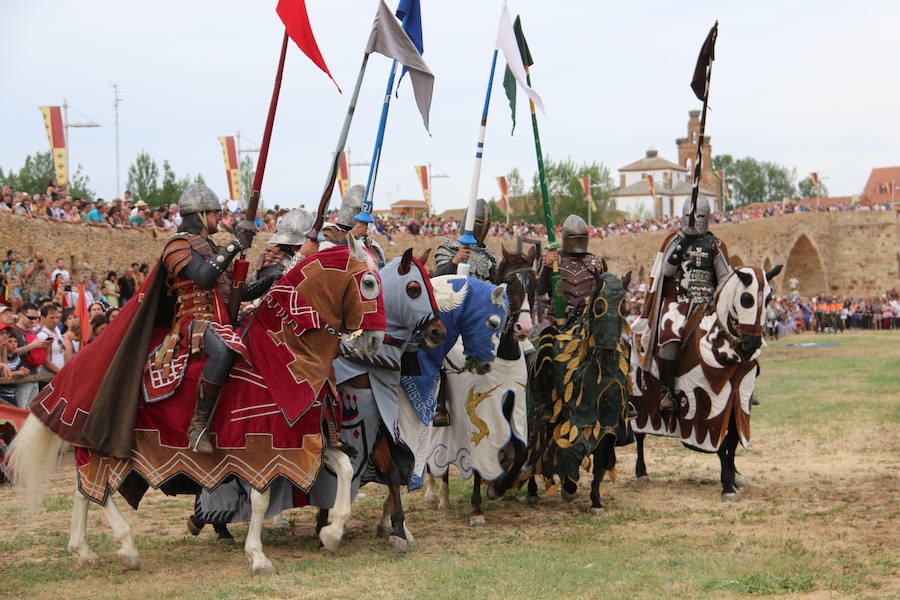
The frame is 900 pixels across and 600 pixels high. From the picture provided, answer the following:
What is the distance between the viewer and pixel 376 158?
26.5 feet

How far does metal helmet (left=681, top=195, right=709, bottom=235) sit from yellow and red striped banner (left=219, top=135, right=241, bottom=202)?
84.4 ft

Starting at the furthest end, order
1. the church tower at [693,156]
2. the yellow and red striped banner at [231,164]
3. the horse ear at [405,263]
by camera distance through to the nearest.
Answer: the church tower at [693,156] < the yellow and red striped banner at [231,164] < the horse ear at [405,263]

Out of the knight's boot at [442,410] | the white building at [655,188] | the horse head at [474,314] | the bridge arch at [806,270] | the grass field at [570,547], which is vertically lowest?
the grass field at [570,547]

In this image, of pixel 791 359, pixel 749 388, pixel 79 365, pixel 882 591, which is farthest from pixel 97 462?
pixel 791 359

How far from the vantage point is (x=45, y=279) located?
18.5m

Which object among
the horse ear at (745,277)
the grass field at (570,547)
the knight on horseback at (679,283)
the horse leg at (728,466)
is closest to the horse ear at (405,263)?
the grass field at (570,547)

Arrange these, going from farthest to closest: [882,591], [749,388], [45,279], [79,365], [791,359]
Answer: [791,359] < [45,279] < [749,388] < [79,365] < [882,591]

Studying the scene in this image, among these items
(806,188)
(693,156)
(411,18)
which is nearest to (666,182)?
(693,156)

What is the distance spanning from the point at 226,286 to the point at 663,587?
11.1 feet

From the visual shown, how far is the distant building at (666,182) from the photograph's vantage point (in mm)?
97188

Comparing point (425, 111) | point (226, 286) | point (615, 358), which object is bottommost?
point (615, 358)

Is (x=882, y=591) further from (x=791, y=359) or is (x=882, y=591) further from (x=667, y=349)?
(x=791, y=359)

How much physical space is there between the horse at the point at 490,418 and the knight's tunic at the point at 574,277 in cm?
75

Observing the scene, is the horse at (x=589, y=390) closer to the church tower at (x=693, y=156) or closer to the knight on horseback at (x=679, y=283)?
the knight on horseback at (x=679, y=283)
